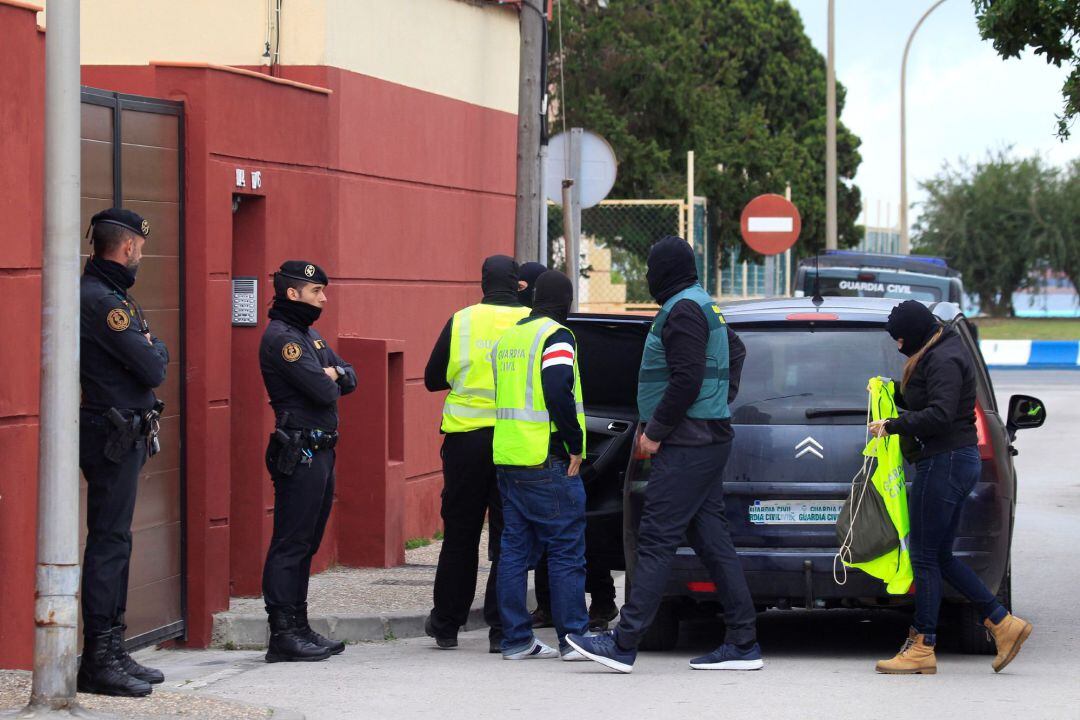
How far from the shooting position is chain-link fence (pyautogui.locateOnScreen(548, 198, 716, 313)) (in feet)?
73.3

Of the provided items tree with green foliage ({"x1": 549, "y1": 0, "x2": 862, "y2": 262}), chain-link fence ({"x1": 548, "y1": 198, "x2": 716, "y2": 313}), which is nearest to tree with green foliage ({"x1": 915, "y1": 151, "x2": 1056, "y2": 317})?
tree with green foliage ({"x1": 549, "y1": 0, "x2": 862, "y2": 262})

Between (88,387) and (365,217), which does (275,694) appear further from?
(365,217)

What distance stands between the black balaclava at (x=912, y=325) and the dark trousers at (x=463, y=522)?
1940mm

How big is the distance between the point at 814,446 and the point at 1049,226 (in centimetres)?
5282

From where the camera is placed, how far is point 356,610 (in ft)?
29.3

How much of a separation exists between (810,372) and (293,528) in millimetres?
2447

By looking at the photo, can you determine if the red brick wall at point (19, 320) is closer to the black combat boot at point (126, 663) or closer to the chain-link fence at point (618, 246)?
the black combat boot at point (126, 663)

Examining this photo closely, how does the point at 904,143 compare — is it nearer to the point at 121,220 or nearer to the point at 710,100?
the point at 710,100

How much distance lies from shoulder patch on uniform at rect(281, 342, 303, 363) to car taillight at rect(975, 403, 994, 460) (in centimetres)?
302

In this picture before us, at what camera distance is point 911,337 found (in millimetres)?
7328

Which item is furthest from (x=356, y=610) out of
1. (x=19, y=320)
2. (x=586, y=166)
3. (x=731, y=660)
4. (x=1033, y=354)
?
(x=1033, y=354)

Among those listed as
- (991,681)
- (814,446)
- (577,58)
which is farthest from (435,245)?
(577,58)

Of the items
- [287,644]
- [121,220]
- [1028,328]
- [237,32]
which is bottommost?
[287,644]

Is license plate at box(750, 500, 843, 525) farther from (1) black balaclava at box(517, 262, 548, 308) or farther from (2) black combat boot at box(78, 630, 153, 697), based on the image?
(2) black combat boot at box(78, 630, 153, 697)
